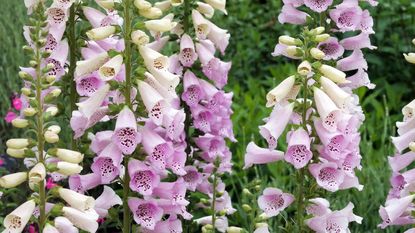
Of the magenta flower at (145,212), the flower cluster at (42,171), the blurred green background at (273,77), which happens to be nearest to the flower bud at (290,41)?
the magenta flower at (145,212)

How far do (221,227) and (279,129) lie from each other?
117 centimetres

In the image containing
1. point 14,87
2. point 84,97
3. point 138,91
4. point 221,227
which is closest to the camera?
point 138,91

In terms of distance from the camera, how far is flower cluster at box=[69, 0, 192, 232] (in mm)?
3277

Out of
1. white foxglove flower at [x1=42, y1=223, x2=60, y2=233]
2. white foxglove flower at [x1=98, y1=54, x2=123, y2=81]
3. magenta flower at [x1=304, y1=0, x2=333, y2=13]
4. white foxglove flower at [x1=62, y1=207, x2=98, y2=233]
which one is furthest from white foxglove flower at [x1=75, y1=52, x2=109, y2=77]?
magenta flower at [x1=304, y1=0, x2=333, y2=13]

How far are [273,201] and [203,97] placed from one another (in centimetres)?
81

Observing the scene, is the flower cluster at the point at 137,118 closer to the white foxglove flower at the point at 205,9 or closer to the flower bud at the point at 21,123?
the flower bud at the point at 21,123

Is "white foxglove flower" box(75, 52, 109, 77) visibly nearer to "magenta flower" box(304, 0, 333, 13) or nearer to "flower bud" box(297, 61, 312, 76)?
"flower bud" box(297, 61, 312, 76)

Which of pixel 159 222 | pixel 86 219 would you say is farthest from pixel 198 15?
pixel 86 219

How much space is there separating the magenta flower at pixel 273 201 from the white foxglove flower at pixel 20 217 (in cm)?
99

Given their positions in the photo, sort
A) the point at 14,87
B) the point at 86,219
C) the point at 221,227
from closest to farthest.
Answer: the point at 86,219
the point at 221,227
the point at 14,87

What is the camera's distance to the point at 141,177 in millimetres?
3318

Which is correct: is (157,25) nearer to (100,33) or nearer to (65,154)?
(100,33)

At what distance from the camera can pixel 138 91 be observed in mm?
3357

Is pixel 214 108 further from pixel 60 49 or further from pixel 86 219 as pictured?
pixel 86 219
